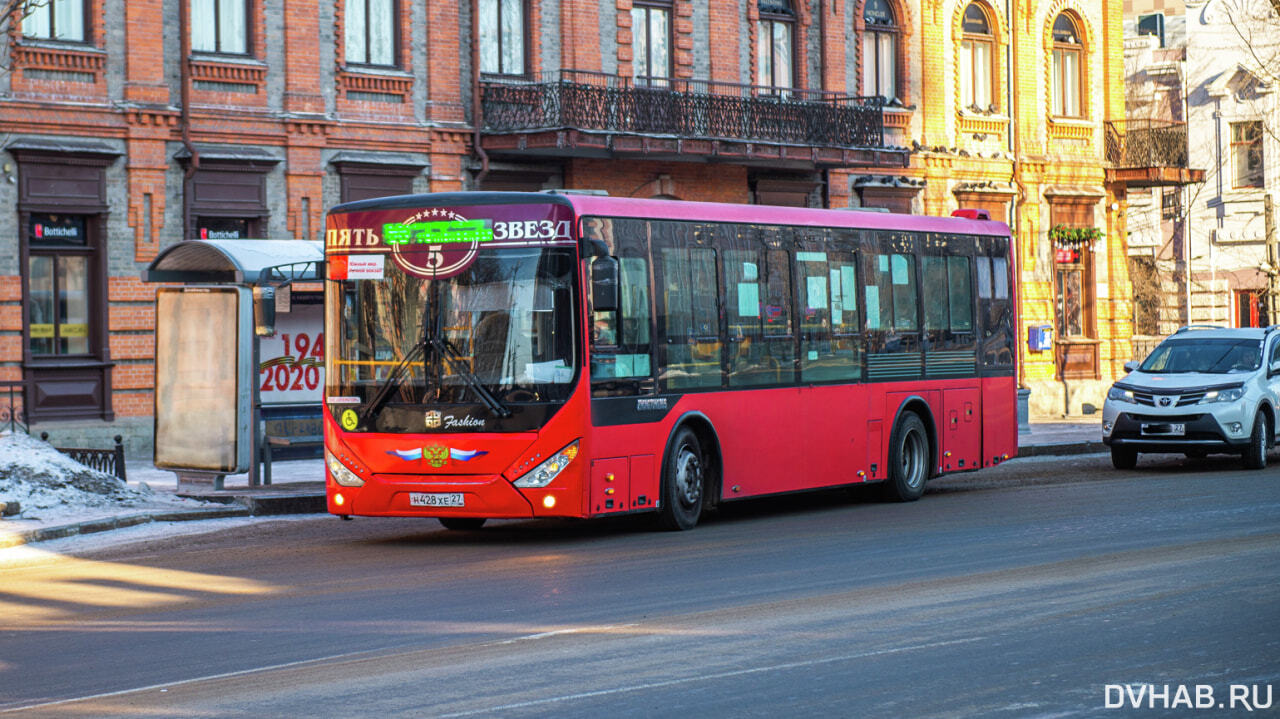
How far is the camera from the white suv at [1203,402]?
2333 centimetres

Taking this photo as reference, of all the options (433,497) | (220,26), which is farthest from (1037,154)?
(433,497)

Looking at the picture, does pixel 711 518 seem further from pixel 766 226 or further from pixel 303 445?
pixel 303 445

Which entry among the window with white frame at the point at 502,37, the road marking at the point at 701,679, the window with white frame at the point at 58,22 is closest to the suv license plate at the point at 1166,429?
the window with white frame at the point at 502,37

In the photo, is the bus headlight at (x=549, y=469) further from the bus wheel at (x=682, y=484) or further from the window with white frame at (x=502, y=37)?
the window with white frame at (x=502, y=37)

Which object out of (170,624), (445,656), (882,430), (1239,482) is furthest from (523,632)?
(1239,482)

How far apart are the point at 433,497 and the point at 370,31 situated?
15997 millimetres

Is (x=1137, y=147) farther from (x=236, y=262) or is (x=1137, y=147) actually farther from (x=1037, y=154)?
(x=236, y=262)

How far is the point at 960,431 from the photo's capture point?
20812 mm

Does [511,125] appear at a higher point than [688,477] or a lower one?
higher

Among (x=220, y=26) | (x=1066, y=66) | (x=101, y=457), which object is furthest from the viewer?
(x=1066, y=66)

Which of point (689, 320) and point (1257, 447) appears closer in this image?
point (689, 320)

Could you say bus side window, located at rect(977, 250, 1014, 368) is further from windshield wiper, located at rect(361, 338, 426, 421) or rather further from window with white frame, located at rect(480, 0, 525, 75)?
window with white frame, located at rect(480, 0, 525, 75)

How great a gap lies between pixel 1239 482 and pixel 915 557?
860 centimetres

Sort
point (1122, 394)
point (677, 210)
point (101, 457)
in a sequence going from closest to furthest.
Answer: point (677, 210) → point (101, 457) → point (1122, 394)
